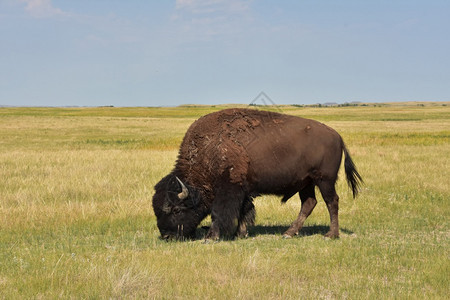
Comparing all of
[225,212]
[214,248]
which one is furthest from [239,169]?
[214,248]

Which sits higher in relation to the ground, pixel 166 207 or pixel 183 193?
pixel 183 193

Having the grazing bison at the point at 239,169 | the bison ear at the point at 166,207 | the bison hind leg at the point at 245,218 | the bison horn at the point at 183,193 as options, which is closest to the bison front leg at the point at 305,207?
the grazing bison at the point at 239,169

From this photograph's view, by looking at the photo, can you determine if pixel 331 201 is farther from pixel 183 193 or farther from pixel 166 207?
pixel 166 207

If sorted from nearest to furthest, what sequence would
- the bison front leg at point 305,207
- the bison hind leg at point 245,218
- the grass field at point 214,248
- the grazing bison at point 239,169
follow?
the grass field at point 214,248 → the grazing bison at point 239,169 → the bison hind leg at point 245,218 → the bison front leg at point 305,207

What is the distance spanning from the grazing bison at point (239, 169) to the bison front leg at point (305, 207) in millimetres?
40

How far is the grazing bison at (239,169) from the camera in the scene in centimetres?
852

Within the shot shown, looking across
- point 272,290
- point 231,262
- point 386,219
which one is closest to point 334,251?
point 231,262

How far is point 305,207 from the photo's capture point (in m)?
9.56

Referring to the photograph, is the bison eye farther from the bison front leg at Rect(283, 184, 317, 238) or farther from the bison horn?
the bison front leg at Rect(283, 184, 317, 238)

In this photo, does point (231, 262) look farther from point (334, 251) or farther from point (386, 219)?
point (386, 219)

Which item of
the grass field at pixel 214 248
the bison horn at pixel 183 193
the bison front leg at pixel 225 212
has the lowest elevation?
the grass field at pixel 214 248

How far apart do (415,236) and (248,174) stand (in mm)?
3611

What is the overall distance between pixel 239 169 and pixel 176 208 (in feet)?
4.49

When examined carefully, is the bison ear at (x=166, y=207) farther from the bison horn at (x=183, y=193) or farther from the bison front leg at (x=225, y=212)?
the bison front leg at (x=225, y=212)
